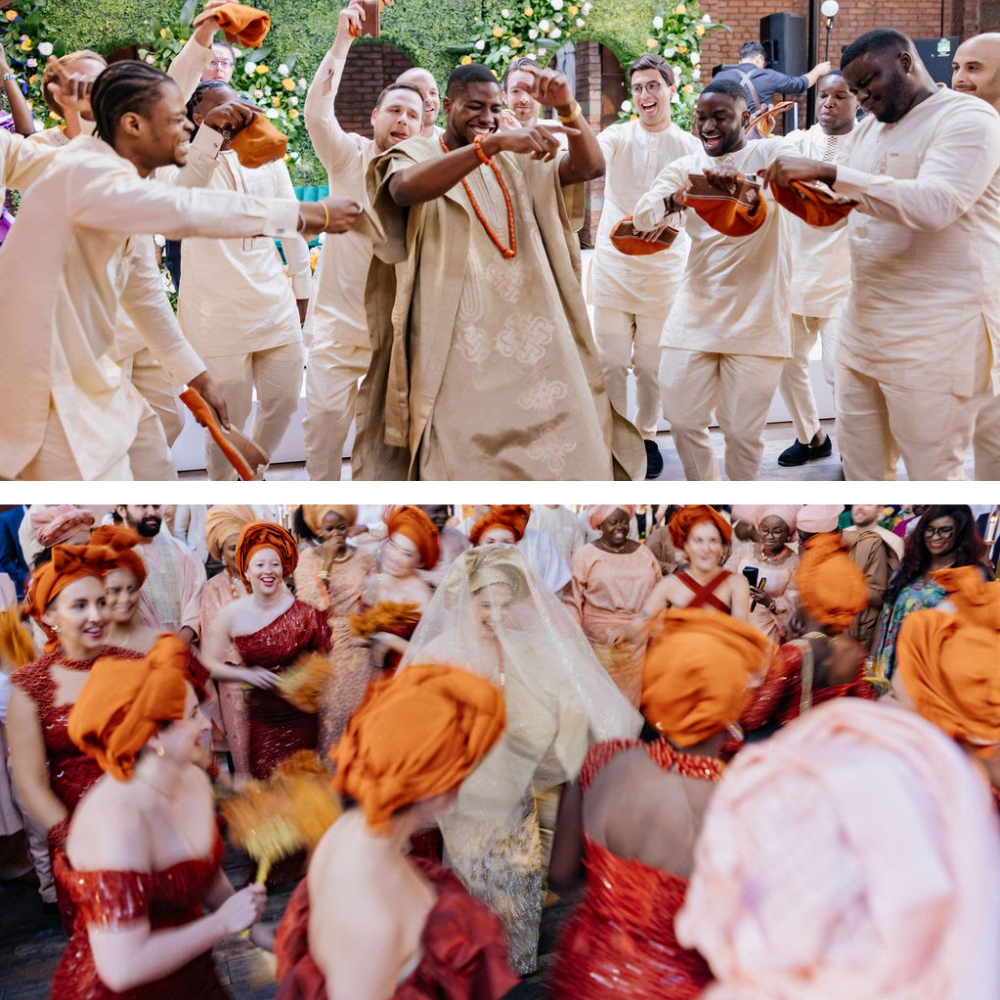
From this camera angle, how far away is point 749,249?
8.44 feet

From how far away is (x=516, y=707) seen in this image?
162 centimetres

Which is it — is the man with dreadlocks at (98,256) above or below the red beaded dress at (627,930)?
above

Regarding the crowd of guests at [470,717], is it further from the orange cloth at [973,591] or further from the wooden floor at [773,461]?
the wooden floor at [773,461]

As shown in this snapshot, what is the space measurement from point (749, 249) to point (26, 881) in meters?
1.93

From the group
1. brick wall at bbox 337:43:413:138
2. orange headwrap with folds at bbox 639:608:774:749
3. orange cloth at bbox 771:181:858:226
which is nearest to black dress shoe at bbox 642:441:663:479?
orange cloth at bbox 771:181:858:226

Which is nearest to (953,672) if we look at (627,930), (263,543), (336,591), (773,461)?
(627,930)

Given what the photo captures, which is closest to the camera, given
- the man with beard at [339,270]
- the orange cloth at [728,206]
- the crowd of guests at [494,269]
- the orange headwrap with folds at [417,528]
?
the orange headwrap with folds at [417,528]

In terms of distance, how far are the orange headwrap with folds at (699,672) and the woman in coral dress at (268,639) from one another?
488 millimetres

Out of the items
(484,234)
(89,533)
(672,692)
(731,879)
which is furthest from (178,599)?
(484,234)

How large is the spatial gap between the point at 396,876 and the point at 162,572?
21.1 inches

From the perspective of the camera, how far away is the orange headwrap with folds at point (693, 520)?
63.4 inches

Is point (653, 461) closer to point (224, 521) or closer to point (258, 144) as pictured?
point (258, 144)

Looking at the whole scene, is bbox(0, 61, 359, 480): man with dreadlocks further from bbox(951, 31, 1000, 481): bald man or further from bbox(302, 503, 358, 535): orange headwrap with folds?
bbox(951, 31, 1000, 481): bald man

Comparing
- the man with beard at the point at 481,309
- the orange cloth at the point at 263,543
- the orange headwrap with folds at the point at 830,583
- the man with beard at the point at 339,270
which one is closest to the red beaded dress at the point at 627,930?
the orange headwrap with folds at the point at 830,583
